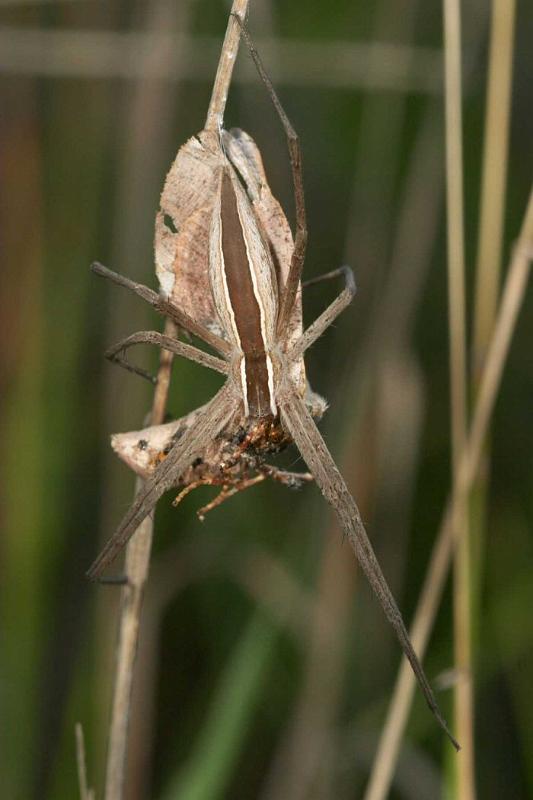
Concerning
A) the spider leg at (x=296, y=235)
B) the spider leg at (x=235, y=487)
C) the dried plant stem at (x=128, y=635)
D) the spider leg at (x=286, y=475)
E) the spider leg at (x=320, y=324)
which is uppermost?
the spider leg at (x=296, y=235)

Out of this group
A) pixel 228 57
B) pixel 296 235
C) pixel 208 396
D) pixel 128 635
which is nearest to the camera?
pixel 228 57

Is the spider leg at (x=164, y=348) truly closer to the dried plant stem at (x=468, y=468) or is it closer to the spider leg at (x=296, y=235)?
the spider leg at (x=296, y=235)

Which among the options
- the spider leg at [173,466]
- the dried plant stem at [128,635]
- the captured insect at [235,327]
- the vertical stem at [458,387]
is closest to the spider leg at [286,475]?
the captured insect at [235,327]

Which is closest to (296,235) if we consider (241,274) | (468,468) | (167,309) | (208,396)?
(241,274)

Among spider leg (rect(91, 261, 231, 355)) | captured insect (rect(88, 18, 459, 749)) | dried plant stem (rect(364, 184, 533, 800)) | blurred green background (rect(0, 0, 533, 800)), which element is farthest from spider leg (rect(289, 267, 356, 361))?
blurred green background (rect(0, 0, 533, 800))

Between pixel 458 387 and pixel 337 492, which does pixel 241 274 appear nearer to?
pixel 337 492

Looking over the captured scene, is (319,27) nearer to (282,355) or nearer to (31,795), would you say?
(282,355)

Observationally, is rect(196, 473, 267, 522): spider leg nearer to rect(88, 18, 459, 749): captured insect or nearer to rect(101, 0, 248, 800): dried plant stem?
rect(88, 18, 459, 749): captured insect

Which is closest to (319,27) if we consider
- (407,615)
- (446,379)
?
(446,379)
